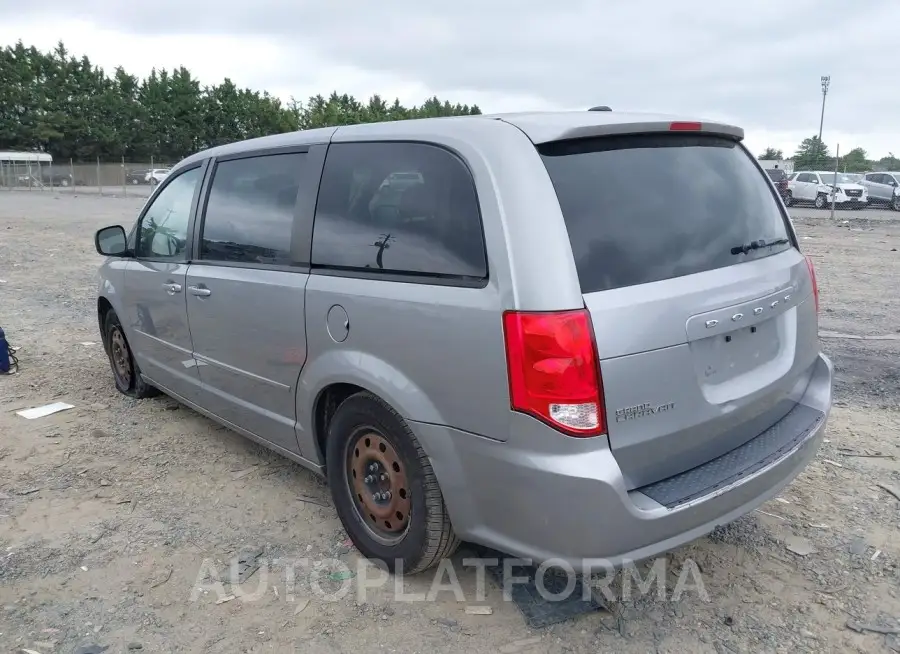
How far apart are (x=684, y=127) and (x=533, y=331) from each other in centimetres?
117

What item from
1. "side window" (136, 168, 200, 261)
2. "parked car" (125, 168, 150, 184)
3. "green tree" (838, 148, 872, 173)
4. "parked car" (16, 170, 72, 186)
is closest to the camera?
"side window" (136, 168, 200, 261)

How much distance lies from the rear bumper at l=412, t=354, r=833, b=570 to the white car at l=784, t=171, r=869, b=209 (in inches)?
1033

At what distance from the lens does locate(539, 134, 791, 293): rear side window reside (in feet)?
7.97

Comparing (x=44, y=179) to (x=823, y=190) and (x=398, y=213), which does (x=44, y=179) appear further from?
(x=398, y=213)

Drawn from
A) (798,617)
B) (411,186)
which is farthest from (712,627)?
(411,186)

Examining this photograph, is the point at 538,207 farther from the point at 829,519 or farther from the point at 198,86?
the point at 198,86

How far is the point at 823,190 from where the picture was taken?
1056 inches

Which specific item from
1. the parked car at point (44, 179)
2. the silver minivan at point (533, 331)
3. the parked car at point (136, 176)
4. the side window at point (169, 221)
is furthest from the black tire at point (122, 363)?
the parked car at point (136, 176)

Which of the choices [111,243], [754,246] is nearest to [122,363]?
[111,243]

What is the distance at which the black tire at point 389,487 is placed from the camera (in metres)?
2.74

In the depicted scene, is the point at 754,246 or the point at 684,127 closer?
the point at 684,127

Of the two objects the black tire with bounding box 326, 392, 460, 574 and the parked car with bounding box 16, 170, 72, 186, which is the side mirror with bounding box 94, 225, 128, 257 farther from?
the parked car with bounding box 16, 170, 72, 186

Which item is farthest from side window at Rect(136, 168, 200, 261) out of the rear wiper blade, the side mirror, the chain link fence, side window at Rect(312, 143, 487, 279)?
the chain link fence

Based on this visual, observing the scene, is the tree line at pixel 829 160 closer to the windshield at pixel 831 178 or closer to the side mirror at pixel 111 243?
the windshield at pixel 831 178
